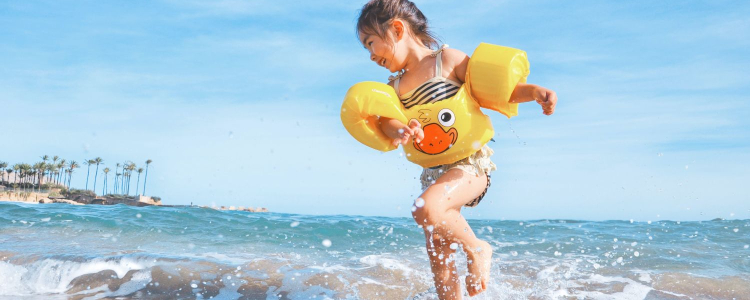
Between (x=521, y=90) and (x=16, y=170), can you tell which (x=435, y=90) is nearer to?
(x=521, y=90)

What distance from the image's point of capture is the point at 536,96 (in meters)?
3.46

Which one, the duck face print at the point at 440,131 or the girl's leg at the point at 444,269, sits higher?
the duck face print at the point at 440,131

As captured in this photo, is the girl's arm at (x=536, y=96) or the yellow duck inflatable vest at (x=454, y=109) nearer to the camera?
the girl's arm at (x=536, y=96)

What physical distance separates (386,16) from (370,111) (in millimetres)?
597

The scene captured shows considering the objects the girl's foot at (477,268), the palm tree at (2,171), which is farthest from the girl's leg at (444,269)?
the palm tree at (2,171)

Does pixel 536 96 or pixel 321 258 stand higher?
pixel 536 96

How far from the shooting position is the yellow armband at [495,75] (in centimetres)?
359

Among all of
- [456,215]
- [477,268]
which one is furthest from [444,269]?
[456,215]

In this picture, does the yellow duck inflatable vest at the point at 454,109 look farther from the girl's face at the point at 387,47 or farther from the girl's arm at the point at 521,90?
the girl's face at the point at 387,47

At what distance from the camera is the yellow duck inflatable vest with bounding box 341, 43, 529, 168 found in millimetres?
3590

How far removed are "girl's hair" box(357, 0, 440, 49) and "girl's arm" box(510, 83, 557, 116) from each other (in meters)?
0.72

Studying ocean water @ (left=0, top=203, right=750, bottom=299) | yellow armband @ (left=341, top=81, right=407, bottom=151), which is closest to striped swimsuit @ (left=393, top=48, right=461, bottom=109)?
yellow armband @ (left=341, top=81, right=407, bottom=151)

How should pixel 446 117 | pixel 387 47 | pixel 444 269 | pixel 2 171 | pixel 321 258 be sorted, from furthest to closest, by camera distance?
pixel 2 171, pixel 321 258, pixel 444 269, pixel 387 47, pixel 446 117

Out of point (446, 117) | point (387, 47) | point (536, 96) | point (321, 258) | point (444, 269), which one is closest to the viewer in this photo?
point (536, 96)
